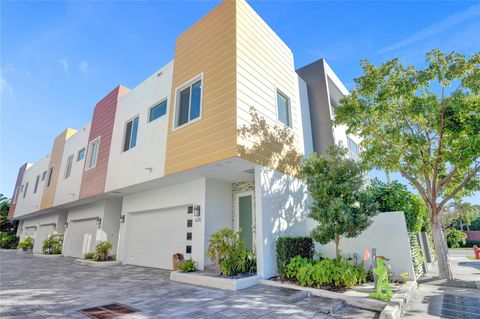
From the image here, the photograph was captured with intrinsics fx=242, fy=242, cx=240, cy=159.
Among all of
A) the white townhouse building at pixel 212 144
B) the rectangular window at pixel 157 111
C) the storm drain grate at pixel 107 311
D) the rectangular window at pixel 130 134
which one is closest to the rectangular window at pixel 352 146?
the white townhouse building at pixel 212 144

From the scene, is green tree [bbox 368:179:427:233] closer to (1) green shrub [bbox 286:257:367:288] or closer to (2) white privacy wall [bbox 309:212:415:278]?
(2) white privacy wall [bbox 309:212:415:278]

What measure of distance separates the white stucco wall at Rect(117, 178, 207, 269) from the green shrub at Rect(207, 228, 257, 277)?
119 cm

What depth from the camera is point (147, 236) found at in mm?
11398

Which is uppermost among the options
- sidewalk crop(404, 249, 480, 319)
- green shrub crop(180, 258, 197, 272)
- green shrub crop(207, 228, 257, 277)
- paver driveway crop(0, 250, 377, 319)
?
green shrub crop(207, 228, 257, 277)

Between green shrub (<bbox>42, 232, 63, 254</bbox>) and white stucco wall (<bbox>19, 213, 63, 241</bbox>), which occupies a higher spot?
white stucco wall (<bbox>19, 213, 63, 241</bbox>)

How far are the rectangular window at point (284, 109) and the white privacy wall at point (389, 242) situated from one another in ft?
15.0

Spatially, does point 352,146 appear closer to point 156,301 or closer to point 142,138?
point 142,138

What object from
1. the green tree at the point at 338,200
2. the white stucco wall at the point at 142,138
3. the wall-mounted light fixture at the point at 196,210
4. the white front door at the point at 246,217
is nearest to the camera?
the green tree at the point at 338,200

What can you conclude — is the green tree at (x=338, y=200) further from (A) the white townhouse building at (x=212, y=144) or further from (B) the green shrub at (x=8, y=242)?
(B) the green shrub at (x=8, y=242)

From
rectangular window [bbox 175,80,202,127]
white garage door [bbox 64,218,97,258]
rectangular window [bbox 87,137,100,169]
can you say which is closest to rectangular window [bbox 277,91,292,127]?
Result: rectangular window [bbox 175,80,202,127]

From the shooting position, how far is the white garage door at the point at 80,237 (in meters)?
14.9

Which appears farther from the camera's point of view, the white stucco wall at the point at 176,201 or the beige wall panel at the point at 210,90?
the white stucco wall at the point at 176,201

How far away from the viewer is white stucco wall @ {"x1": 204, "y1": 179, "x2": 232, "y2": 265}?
8.85m

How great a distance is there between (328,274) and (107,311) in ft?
16.2
